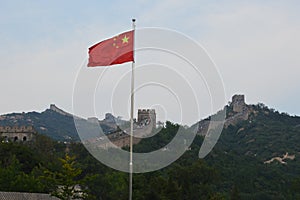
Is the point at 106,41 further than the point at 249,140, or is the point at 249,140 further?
the point at 249,140

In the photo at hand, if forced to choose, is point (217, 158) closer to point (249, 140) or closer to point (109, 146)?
point (109, 146)

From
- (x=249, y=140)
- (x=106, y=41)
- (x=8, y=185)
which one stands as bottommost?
(x=8, y=185)

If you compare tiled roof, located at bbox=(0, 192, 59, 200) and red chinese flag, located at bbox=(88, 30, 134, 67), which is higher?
red chinese flag, located at bbox=(88, 30, 134, 67)

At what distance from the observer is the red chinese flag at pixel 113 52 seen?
28188 mm

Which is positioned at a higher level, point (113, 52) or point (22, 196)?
point (113, 52)

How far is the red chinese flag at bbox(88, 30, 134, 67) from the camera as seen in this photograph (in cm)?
2819

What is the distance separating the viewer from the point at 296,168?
4240 inches

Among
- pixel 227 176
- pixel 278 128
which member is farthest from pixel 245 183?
pixel 278 128

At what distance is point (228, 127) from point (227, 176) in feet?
206

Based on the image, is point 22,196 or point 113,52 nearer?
point 113,52

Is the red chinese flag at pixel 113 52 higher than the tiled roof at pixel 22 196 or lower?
higher

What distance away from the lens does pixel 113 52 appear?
1113 inches

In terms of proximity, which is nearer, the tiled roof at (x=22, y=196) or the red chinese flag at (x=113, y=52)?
the red chinese flag at (x=113, y=52)

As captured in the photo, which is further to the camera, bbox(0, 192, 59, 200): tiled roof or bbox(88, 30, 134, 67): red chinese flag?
bbox(0, 192, 59, 200): tiled roof
